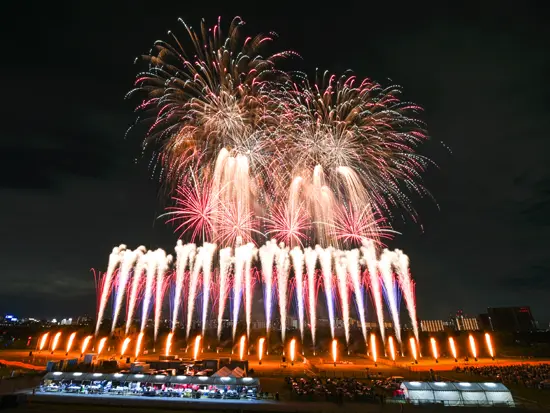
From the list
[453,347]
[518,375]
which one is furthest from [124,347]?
[518,375]

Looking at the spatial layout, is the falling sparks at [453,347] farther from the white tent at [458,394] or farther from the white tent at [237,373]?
the white tent at [237,373]

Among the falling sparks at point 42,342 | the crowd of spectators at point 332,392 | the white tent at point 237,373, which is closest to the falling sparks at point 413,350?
the crowd of spectators at point 332,392

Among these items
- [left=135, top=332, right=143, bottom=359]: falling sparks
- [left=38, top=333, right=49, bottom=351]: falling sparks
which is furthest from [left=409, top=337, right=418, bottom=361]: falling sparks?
[left=38, top=333, right=49, bottom=351]: falling sparks

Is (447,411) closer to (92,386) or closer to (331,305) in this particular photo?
(331,305)

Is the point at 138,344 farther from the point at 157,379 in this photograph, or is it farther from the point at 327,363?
the point at 327,363

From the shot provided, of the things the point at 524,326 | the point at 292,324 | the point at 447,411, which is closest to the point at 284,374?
the point at 447,411
